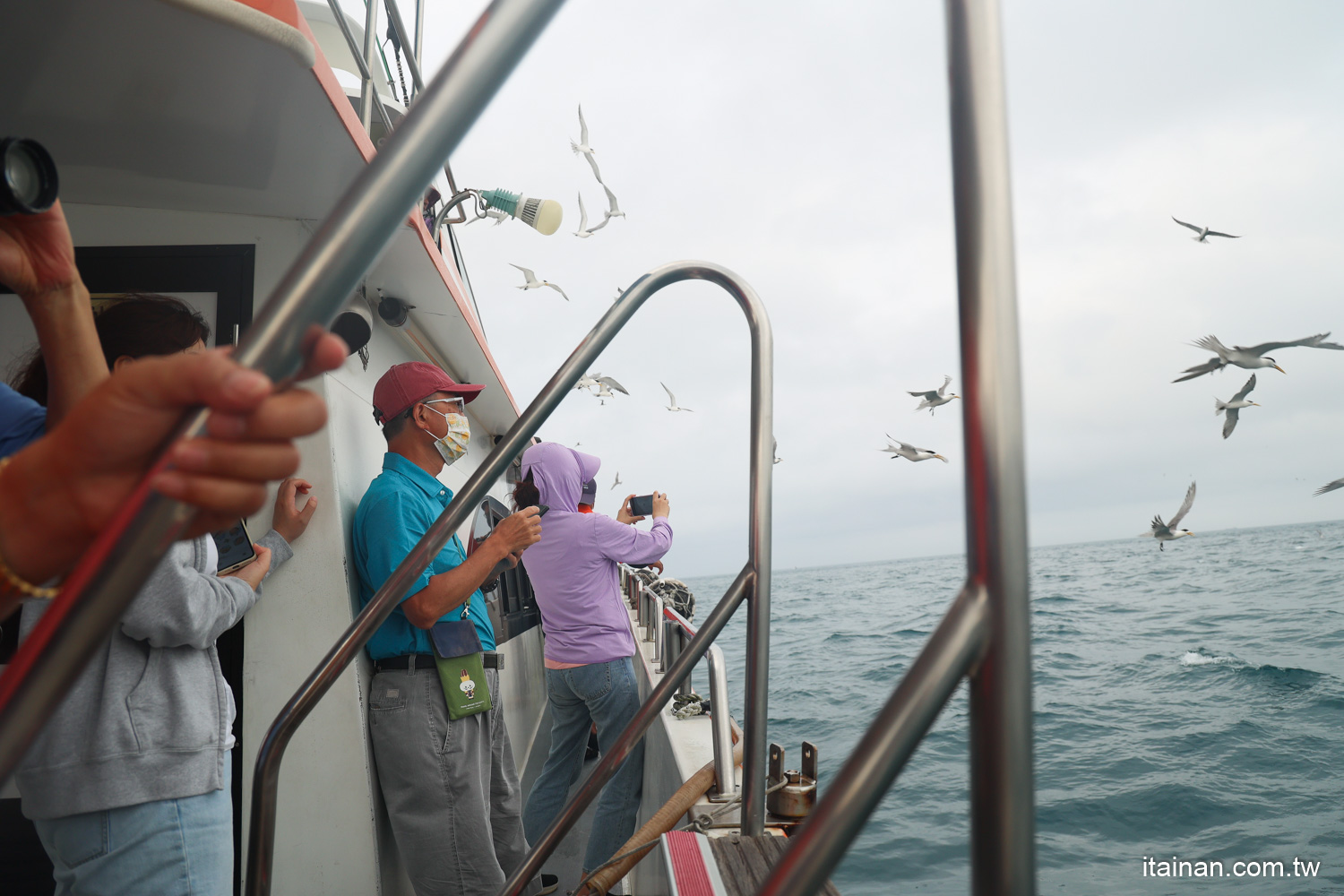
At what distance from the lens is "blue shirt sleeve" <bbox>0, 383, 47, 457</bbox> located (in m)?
0.75

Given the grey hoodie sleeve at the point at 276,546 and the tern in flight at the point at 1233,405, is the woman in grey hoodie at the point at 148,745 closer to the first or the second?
the grey hoodie sleeve at the point at 276,546

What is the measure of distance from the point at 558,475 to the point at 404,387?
35.9 inches

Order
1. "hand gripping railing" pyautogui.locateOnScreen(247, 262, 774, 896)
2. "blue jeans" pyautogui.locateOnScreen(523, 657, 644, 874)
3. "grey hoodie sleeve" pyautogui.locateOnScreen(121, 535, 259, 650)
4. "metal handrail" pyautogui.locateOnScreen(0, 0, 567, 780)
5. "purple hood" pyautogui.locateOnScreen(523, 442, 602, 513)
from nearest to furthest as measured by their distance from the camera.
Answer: "metal handrail" pyautogui.locateOnScreen(0, 0, 567, 780) → "hand gripping railing" pyautogui.locateOnScreen(247, 262, 774, 896) → "grey hoodie sleeve" pyautogui.locateOnScreen(121, 535, 259, 650) → "blue jeans" pyautogui.locateOnScreen(523, 657, 644, 874) → "purple hood" pyautogui.locateOnScreen(523, 442, 602, 513)

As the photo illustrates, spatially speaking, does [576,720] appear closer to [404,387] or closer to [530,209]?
[404,387]

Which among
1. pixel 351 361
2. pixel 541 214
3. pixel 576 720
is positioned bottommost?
pixel 576 720

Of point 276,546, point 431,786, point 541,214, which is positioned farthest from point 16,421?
point 541,214

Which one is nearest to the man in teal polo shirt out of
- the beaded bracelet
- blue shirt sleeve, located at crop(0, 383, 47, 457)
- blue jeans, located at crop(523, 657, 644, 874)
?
blue jeans, located at crop(523, 657, 644, 874)

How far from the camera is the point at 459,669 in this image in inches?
73.2

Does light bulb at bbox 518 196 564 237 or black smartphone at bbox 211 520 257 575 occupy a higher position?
light bulb at bbox 518 196 564 237

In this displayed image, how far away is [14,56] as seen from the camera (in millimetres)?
1204

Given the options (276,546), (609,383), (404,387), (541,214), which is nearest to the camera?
(276,546)

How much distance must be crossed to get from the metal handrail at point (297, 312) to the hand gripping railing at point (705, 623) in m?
0.65

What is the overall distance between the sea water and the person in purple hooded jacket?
0.47 metres

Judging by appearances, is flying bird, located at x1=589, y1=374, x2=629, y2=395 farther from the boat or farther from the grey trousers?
the grey trousers
